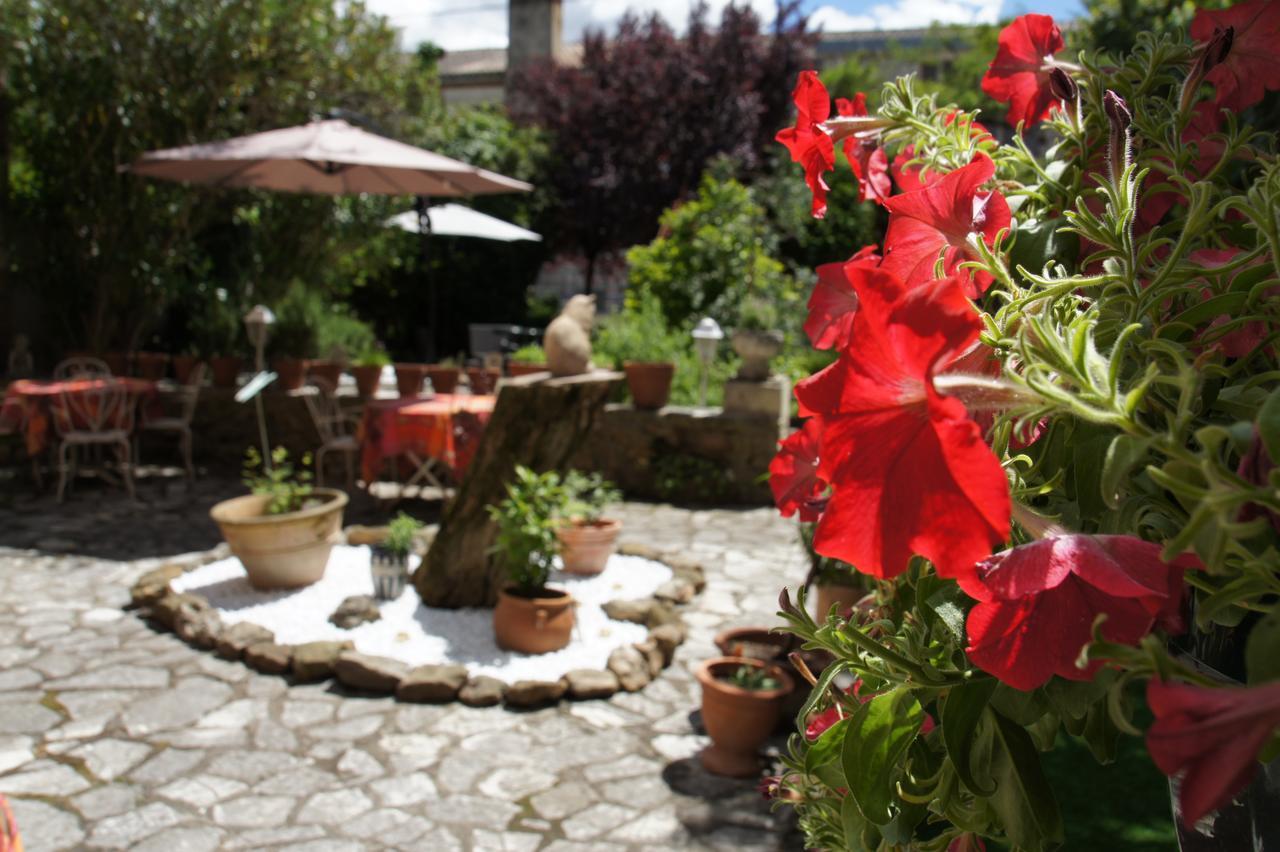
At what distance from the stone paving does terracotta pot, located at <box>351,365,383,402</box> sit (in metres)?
3.42

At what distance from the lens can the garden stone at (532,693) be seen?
12.4 feet

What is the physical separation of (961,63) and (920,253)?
58.1ft

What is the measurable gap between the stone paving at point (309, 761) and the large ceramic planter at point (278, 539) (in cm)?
59

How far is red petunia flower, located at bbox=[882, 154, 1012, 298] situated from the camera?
1.89 ft

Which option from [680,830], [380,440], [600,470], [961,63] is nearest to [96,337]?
[380,440]

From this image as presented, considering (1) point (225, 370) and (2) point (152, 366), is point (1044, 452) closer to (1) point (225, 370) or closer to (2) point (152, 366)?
(1) point (225, 370)

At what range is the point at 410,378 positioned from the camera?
25.8 ft

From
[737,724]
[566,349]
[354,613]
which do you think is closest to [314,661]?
[354,613]

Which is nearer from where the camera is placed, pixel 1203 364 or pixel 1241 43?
pixel 1203 364

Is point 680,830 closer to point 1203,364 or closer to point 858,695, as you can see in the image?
point 858,695

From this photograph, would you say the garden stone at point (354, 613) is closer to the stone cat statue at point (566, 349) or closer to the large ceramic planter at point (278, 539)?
the large ceramic planter at point (278, 539)

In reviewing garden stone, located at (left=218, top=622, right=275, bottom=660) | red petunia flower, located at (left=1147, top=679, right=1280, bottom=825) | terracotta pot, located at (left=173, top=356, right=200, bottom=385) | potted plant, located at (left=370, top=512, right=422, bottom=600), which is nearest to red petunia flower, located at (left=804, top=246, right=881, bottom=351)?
red petunia flower, located at (left=1147, top=679, right=1280, bottom=825)

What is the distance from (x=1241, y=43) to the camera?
0.69m

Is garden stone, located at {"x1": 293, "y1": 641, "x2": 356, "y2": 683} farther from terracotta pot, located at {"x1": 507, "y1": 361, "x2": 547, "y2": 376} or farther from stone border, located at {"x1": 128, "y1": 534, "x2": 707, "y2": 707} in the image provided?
terracotta pot, located at {"x1": 507, "y1": 361, "x2": 547, "y2": 376}
